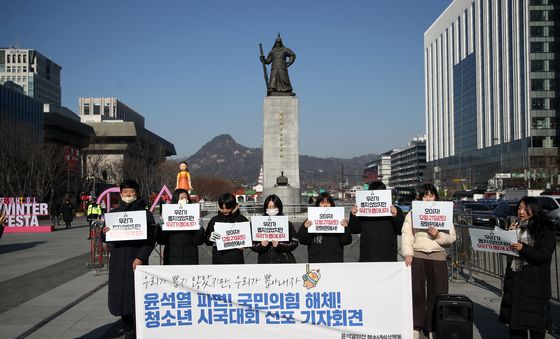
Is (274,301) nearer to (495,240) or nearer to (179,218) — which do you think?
(179,218)

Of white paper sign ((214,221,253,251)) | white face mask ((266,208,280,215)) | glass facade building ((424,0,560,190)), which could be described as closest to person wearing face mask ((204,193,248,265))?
white paper sign ((214,221,253,251))

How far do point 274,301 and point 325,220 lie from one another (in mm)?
1658

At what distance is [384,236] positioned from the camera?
7.70 m

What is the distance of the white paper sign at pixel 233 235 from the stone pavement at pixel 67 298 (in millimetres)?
2143

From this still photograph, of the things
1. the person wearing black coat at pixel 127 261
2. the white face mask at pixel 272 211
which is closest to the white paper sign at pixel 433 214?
the white face mask at pixel 272 211

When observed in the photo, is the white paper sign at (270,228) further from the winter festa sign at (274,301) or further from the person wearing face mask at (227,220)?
the winter festa sign at (274,301)

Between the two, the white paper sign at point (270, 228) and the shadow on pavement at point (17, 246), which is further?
the shadow on pavement at point (17, 246)

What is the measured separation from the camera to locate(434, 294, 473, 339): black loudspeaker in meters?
6.48

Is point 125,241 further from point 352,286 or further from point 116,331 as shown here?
point 352,286

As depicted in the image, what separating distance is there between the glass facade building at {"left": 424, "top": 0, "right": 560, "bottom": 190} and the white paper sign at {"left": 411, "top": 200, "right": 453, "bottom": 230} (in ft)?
192

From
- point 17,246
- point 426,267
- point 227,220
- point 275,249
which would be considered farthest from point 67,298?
point 17,246

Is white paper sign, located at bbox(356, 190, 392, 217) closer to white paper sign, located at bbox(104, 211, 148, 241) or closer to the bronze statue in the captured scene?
white paper sign, located at bbox(104, 211, 148, 241)

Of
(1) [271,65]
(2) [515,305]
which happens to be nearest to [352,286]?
(2) [515,305]

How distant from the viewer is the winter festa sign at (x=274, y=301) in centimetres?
651
